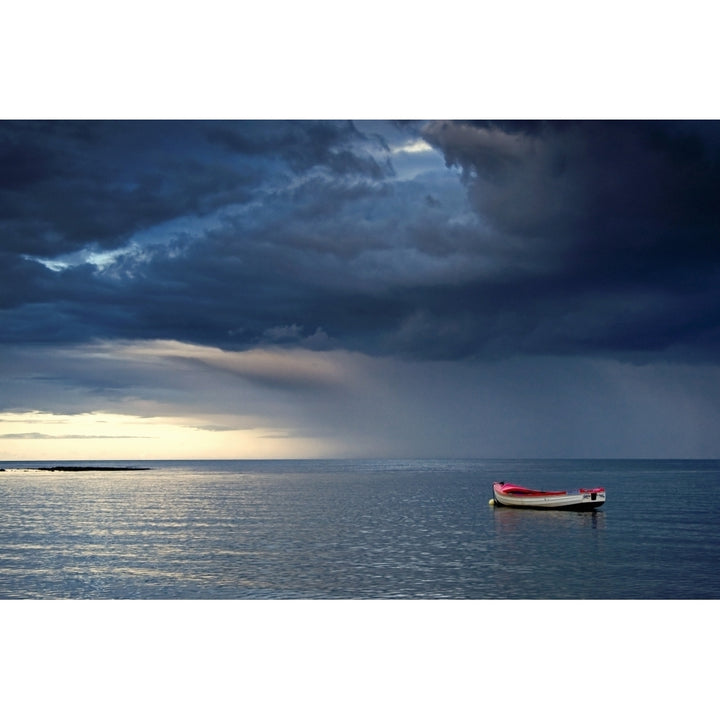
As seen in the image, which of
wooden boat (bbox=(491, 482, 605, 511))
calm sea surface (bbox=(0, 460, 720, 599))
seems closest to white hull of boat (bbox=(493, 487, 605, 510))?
wooden boat (bbox=(491, 482, 605, 511))

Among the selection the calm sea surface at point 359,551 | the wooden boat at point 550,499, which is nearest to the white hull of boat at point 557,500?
the wooden boat at point 550,499

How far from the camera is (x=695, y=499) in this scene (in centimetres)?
5444

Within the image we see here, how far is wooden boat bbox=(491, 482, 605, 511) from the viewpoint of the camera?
4494cm

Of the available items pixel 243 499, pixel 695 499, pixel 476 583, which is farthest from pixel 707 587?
pixel 243 499

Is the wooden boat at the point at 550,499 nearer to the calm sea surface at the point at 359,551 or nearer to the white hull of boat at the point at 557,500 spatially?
the white hull of boat at the point at 557,500

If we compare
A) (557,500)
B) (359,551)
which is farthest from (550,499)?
(359,551)

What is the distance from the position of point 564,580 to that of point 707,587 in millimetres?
3797

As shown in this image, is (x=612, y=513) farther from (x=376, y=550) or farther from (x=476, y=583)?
(x=476, y=583)

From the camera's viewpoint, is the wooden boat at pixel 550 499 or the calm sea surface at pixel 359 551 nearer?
the calm sea surface at pixel 359 551

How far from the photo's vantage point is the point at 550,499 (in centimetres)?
A: 4638

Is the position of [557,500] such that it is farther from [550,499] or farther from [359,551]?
[359,551]

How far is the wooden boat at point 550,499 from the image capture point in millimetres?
44938

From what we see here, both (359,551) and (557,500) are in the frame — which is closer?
(359,551)
